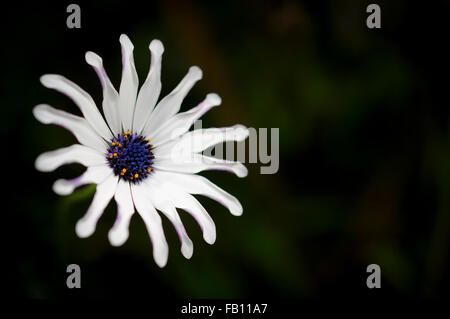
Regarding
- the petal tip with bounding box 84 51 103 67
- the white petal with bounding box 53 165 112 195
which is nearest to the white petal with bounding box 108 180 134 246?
the white petal with bounding box 53 165 112 195

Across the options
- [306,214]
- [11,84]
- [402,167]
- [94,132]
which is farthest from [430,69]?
[11,84]

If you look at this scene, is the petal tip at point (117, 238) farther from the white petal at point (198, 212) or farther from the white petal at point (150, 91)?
the white petal at point (150, 91)

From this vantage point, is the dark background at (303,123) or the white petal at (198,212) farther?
the dark background at (303,123)

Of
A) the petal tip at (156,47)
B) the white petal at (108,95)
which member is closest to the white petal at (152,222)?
the white petal at (108,95)

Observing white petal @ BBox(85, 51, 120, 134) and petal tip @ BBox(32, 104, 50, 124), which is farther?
white petal @ BBox(85, 51, 120, 134)

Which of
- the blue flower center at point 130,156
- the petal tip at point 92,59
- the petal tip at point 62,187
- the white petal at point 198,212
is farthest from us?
the blue flower center at point 130,156

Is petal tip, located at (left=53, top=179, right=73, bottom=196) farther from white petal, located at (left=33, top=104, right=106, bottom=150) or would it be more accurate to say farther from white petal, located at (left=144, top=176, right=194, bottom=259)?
white petal, located at (left=144, top=176, right=194, bottom=259)

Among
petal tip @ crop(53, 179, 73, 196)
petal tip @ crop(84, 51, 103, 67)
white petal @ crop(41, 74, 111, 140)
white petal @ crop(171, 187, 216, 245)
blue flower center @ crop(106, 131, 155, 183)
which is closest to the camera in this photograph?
petal tip @ crop(53, 179, 73, 196)
